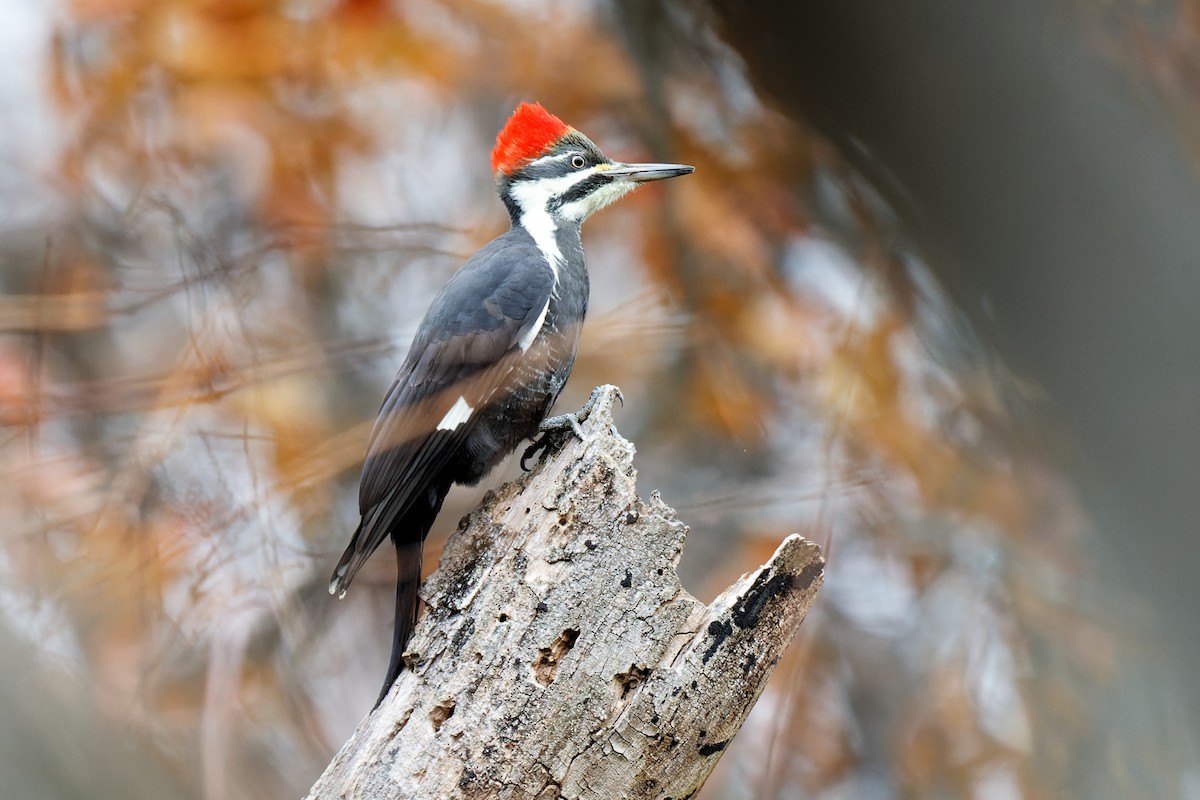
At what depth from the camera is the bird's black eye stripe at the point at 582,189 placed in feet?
8.36

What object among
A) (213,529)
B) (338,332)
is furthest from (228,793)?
(338,332)

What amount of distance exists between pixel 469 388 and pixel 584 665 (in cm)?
77

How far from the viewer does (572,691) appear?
5.17 feet

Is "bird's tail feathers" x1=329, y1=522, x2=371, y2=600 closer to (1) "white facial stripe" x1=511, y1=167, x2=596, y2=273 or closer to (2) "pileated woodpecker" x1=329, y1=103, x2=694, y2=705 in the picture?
(2) "pileated woodpecker" x1=329, y1=103, x2=694, y2=705

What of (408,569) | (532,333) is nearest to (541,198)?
(532,333)

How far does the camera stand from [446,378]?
2.12m

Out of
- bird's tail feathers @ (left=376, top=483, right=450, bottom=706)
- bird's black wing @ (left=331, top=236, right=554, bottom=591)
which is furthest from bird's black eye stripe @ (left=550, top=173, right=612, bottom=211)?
bird's tail feathers @ (left=376, top=483, right=450, bottom=706)

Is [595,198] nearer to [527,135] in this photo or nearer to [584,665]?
[527,135]

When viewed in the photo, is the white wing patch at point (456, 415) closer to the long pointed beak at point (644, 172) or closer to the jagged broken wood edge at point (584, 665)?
the jagged broken wood edge at point (584, 665)

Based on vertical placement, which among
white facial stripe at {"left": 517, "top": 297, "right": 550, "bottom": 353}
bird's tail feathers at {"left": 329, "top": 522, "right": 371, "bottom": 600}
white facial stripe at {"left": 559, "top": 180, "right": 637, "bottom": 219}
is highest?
white facial stripe at {"left": 559, "top": 180, "right": 637, "bottom": 219}

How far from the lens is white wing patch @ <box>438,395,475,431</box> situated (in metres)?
2.06

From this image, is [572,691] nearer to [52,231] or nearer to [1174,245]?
[1174,245]

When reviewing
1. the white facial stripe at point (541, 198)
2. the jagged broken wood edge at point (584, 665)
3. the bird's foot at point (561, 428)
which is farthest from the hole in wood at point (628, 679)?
the white facial stripe at point (541, 198)

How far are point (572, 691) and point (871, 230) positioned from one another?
1.63 metres
